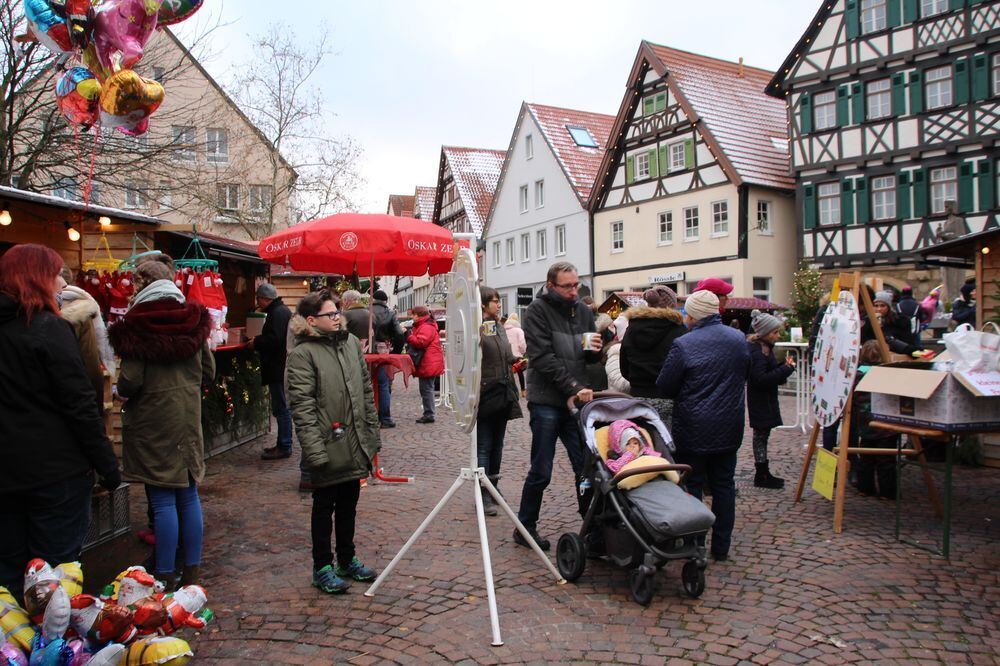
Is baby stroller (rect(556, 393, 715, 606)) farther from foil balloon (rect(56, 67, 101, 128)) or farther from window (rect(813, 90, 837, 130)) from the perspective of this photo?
window (rect(813, 90, 837, 130))

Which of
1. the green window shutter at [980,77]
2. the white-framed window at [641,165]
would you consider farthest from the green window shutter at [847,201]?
the white-framed window at [641,165]

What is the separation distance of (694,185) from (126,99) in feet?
81.5

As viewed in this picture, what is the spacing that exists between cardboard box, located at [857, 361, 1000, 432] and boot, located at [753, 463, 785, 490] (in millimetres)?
1941

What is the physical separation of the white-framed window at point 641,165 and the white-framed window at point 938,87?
1029 centimetres

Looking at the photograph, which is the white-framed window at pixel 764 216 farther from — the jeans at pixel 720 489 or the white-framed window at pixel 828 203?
the jeans at pixel 720 489

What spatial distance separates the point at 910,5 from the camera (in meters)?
23.0

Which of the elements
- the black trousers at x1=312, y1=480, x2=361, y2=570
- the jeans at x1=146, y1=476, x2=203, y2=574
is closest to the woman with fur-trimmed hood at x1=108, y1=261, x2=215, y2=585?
the jeans at x1=146, y1=476, x2=203, y2=574

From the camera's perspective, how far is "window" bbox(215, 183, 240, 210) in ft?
84.3

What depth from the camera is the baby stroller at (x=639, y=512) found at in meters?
4.29

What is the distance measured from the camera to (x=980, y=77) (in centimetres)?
2156

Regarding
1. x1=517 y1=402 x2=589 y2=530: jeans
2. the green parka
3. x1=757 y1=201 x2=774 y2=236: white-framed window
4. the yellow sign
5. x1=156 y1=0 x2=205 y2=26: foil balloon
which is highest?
x1=757 y1=201 x2=774 y2=236: white-framed window

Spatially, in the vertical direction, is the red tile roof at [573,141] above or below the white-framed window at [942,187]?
above

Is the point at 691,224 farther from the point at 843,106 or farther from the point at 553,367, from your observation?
the point at 553,367

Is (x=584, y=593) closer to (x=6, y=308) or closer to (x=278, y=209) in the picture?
(x=6, y=308)
